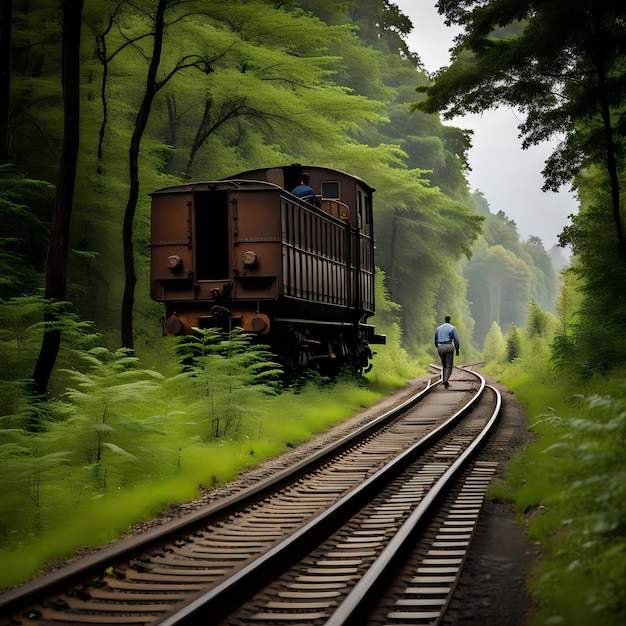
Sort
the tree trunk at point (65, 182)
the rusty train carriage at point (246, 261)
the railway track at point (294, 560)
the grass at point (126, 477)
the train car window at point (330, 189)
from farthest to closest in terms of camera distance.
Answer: the train car window at point (330, 189)
the rusty train carriage at point (246, 261)
the tree trunk at point (65, 182)
the grass at point (126, 477)
the railway track at point (294, 560)

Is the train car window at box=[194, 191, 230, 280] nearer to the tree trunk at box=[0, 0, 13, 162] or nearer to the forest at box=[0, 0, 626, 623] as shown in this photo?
the forest at box=[0, 0, 626, 623]

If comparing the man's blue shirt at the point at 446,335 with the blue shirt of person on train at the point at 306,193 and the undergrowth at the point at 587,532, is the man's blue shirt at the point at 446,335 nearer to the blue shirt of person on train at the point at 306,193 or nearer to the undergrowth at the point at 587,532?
the blue shirt of person on train at the point at 306,193

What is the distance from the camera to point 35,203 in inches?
709

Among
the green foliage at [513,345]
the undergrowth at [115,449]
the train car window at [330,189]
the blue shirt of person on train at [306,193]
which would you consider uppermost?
the train car window at [330,189]

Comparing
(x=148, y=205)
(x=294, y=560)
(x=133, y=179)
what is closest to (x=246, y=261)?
(x=133, y=179)

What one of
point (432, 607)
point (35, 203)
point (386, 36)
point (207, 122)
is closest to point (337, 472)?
point (432, 607)

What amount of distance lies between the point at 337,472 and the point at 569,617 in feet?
19.5

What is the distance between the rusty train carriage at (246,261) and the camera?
15.0 metres

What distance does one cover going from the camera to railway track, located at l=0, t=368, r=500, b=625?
193 inches

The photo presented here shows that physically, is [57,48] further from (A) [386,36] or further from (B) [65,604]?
(A) [386,36]

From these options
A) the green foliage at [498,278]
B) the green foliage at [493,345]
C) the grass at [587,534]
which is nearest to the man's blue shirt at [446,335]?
the grass at [587,534]

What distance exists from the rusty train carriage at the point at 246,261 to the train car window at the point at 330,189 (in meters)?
1.79

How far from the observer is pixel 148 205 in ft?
61.0

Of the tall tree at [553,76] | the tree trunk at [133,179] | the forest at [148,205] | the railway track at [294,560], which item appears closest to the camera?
the railway track at [294,560]
